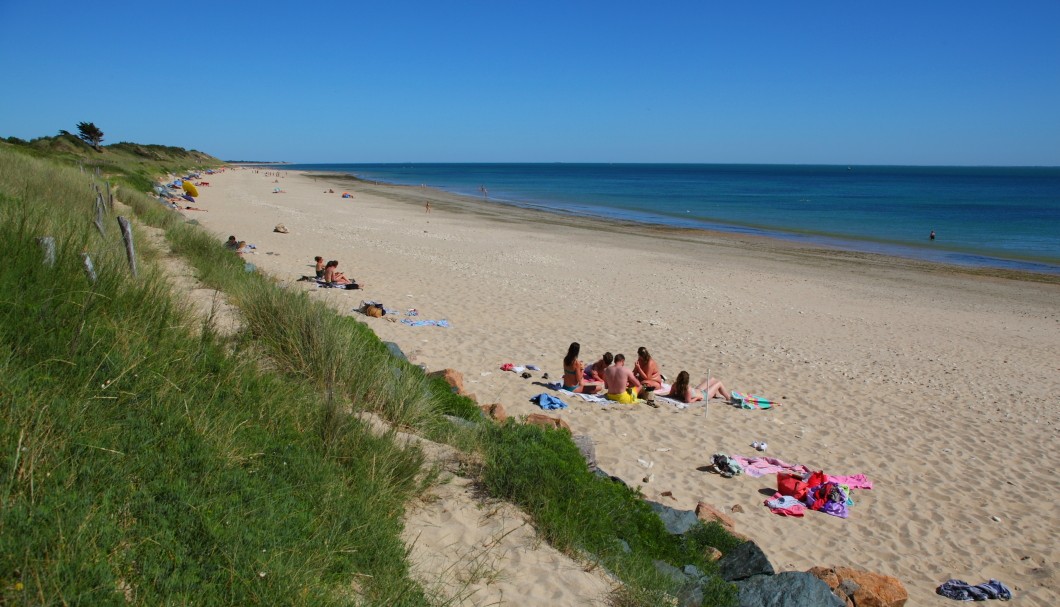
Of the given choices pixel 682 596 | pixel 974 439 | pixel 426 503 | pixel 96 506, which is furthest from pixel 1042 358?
pixel 96 506

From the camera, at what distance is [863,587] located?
4746mm

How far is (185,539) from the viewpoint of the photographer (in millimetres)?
2637

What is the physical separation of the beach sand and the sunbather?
310 millimetres

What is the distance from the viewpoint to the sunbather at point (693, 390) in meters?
9.07

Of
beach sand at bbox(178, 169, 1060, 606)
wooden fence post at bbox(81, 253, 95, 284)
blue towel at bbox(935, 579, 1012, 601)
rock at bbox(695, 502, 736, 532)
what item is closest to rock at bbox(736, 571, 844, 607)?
beach sand at bbox(178, 169, 1060, 606)

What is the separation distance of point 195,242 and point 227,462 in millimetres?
9501

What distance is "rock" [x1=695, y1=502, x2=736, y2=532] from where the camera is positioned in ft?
18.7

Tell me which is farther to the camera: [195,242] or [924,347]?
[924,347]

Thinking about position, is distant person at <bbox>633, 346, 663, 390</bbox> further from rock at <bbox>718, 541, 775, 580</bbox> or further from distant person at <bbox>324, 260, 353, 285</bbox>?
distant person at <bbox>324, 260, 353, 285</bbox>

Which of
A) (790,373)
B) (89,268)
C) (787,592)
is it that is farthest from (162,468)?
(790,373)

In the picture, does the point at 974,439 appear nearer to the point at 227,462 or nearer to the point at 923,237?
the point at 227,462

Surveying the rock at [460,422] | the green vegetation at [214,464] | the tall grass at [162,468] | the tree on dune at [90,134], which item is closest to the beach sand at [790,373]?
the green vegetation at [214,464]

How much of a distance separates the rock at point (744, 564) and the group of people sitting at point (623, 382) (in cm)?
419

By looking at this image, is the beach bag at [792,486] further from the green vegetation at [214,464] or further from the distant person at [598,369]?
the distant person at [598,369]
